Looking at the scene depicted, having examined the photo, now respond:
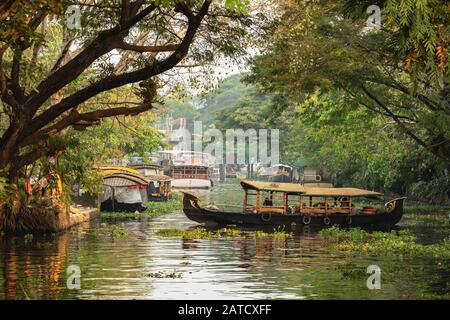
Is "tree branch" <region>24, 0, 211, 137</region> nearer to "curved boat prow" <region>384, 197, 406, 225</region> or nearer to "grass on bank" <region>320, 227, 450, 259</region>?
"grass on bank" <region>320, 227, 450, 259</region>

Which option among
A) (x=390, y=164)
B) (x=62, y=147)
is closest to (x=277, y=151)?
(x=390, y=164)

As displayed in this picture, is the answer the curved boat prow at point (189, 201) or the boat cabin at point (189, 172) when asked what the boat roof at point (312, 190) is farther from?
the boat cabin at point (189, 172)

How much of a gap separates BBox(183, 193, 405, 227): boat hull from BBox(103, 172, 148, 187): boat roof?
10.6m

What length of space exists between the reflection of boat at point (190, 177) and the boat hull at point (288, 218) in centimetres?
5123

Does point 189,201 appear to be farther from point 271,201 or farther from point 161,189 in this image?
point 161,189

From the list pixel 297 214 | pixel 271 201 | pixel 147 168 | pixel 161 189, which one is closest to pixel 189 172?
pixel 147 168

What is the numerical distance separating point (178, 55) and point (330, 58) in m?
13.8

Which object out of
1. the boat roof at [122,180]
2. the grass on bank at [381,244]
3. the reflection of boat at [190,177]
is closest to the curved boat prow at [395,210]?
the grass on bank at [381,244]

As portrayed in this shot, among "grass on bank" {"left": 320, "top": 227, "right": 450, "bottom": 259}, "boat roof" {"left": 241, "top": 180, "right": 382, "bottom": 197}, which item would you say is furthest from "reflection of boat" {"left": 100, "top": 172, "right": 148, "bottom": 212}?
"grass on bank" {"left": 320, "top": 227, "right": 450, "bottom": 259}

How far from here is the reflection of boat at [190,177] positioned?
3765 inches

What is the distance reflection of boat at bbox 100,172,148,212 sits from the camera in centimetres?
5362

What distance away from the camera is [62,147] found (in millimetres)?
30141

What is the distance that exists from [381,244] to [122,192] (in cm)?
2376

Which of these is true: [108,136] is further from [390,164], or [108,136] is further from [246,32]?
[246,32]
